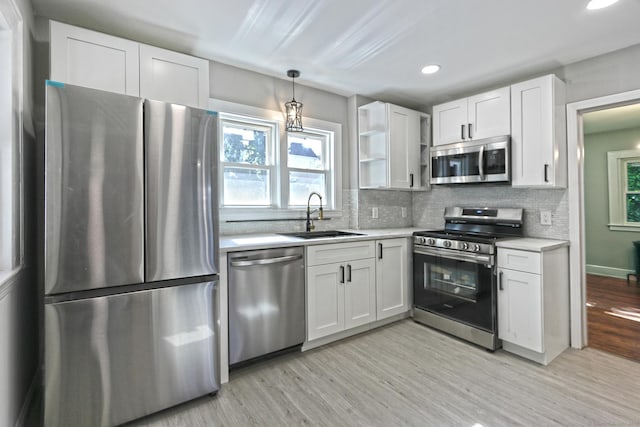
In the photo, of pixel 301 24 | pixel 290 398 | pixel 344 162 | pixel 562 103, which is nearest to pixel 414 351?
pixel 290 398

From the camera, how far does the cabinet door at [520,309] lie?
2477mm

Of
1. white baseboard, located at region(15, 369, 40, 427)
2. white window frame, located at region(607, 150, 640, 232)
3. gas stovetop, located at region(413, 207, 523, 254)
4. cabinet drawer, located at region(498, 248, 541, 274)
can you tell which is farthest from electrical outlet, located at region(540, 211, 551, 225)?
white baseboard, located at region(15, 369, 40, 427)

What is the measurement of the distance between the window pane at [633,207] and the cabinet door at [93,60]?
6769mm

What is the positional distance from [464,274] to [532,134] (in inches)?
53.0

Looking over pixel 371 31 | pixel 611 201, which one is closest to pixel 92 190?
pixel 371 31

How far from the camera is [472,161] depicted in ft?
10.5

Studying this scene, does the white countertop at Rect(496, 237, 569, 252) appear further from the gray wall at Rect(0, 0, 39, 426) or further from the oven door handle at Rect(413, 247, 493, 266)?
the gray wall at Rect(0, 0, 39, 426)

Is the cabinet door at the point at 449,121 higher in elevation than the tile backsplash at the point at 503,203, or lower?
→ higher

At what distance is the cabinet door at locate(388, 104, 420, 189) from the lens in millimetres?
3551

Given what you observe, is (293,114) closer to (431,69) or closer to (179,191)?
(431,69)

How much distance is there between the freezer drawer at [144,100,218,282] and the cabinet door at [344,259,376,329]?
4.23 ft

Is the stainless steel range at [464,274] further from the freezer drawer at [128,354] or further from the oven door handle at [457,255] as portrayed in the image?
the freezer drawer at [128,354]

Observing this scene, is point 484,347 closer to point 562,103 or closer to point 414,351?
point 414,351

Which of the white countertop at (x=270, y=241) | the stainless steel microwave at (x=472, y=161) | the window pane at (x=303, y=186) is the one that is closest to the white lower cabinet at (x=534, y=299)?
the stainless steel microwave at (x=472, y=161)
